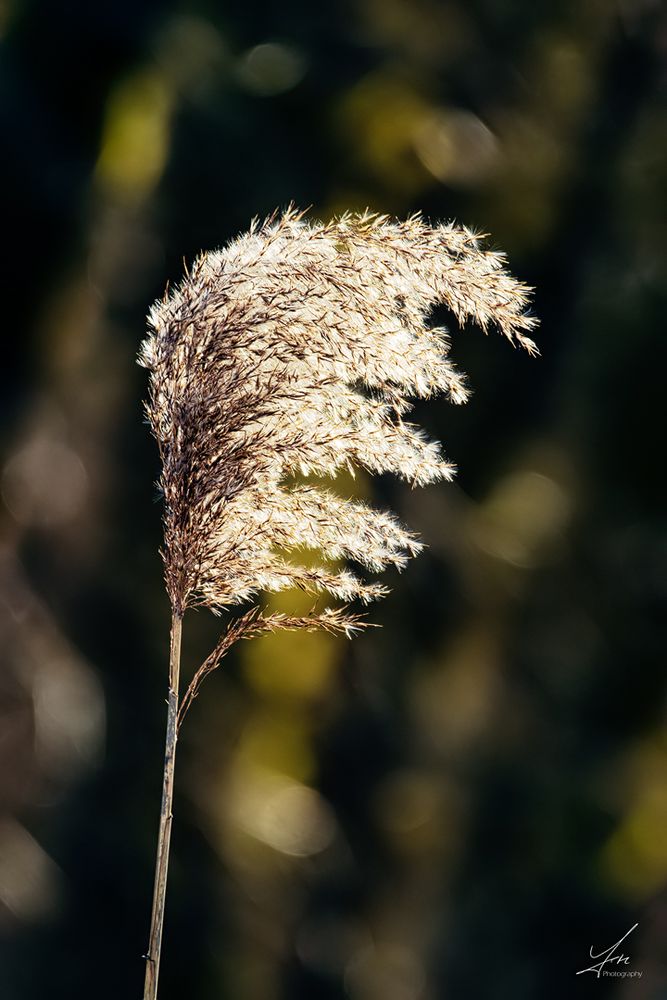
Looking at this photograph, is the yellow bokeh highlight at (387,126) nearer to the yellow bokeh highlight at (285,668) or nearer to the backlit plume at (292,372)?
the backlit plume at (292,372)

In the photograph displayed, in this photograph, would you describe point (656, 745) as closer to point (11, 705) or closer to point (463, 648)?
point (463, 648)

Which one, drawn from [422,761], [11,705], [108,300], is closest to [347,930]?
[422,761]

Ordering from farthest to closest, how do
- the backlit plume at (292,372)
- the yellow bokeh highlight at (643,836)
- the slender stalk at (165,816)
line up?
the yellow bokeh highlight at (643,836), the slender stalk at (165,816), the backlit plume at (292,372)

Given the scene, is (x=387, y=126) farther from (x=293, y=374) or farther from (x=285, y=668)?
(x=285, y=668)

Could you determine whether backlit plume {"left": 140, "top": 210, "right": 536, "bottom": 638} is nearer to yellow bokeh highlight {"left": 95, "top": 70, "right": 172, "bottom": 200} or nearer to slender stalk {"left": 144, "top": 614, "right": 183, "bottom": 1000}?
slender stalk {"left": 144, "top": 614, "right": 183, "bottom": 1000}

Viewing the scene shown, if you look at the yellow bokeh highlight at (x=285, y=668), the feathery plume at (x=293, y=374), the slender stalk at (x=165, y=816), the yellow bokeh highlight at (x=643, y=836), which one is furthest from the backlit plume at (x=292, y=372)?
the yellow bokeh highlight at (x=643, y=836)
